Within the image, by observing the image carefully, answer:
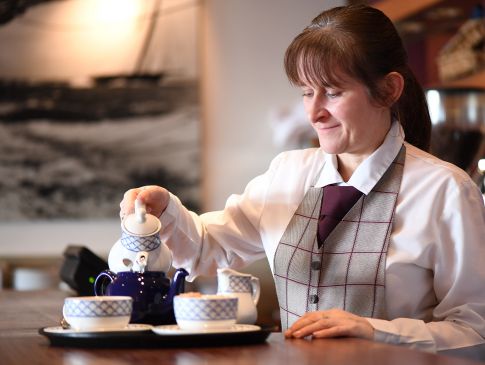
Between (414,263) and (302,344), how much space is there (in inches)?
19.6

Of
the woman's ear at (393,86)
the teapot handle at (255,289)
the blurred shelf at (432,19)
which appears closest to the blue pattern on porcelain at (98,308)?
the teapot handle at (255,289)

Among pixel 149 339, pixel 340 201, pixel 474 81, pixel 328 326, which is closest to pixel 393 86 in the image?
pixel 340 201

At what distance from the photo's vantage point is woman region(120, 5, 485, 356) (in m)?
1.81

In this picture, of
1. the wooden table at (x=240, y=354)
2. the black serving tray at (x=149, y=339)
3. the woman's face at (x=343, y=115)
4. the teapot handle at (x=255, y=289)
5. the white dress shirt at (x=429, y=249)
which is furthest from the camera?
the woman's face at (x=343, y=115)

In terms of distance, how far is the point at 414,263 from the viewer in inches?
72.0

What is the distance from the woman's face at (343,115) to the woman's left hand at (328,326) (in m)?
0.44

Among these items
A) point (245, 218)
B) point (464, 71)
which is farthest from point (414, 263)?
point (464, 71)

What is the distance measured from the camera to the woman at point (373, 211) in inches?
71.3

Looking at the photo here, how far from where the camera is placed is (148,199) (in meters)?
1.90

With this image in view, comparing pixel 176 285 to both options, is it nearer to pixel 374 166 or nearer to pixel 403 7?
pixel 374 166

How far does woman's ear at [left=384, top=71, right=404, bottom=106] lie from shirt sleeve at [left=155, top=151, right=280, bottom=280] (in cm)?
34

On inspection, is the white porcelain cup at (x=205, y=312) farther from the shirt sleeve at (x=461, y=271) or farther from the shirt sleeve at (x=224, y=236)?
the shirt sleeve at (x=224, y=236)

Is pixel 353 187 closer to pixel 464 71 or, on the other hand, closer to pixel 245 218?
pixel 245 218

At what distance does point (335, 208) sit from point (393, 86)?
284 millimetres
